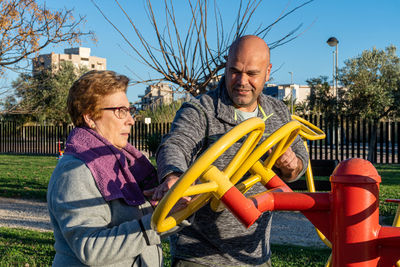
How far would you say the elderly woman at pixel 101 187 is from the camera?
4.58 ft

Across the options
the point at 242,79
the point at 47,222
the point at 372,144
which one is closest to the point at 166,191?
the point at 242,79

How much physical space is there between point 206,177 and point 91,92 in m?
0.97

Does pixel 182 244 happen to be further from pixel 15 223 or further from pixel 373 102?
pixel 373 102

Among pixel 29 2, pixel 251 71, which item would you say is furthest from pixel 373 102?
pixel 251 71

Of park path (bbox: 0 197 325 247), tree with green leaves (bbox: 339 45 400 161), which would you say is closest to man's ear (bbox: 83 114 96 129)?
park path (bbox: 0 197 325 247)

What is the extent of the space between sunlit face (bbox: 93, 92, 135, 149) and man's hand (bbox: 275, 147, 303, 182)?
64 centimetres

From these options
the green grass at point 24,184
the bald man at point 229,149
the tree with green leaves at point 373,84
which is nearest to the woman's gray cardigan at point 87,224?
the bald man at point 229,149

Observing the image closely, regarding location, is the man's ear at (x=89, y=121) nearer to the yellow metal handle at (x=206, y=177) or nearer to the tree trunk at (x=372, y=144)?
the yellow metal handle at (x=206, y=177)

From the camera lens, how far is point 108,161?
64.1 inches

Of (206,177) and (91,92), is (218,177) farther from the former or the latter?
(91,92)

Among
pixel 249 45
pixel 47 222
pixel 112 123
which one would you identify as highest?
pixel 249 45

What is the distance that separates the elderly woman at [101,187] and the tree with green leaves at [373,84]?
20.4 metres

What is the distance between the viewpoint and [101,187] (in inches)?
59.6

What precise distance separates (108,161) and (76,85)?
357mm
